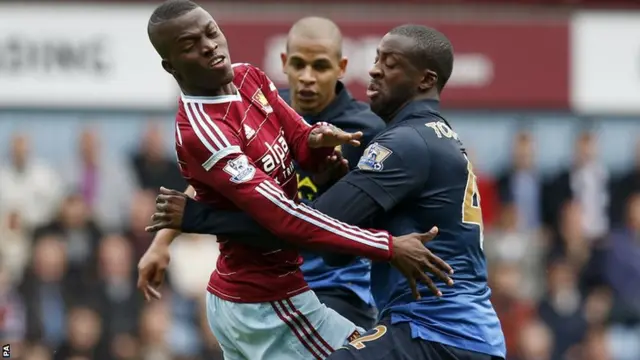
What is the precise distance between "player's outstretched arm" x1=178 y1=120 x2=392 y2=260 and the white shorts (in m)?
0.48

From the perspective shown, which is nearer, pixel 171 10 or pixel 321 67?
pixel 171 10

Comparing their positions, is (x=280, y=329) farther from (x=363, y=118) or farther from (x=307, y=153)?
(x=363, y=118)

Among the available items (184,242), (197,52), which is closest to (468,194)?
(197,52)

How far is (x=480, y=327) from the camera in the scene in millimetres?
5762

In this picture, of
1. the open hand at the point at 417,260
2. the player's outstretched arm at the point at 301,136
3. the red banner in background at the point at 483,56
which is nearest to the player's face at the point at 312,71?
the player's outstretched arm at the point at 301,136

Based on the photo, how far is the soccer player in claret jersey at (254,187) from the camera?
18.1 feet

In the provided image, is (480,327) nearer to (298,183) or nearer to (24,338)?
(298,183)

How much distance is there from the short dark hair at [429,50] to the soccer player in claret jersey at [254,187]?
49 centimetres

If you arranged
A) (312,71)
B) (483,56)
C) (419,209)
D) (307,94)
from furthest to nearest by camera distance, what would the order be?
1. (483,56)
2. (312,71)
3. (307,94)
4. (419,209)

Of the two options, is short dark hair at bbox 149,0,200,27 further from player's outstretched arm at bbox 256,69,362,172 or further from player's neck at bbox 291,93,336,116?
player's neck at bbox 291,93,336,116

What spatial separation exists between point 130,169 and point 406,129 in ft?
26.9

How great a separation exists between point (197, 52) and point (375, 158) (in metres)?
0.83

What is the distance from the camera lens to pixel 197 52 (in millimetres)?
5656

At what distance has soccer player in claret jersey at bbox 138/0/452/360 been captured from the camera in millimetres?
5523
